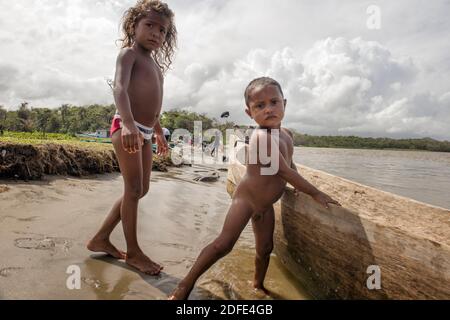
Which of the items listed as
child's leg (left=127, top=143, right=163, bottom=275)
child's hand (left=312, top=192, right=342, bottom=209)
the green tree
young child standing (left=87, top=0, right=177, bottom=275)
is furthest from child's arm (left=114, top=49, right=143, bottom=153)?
the green tree

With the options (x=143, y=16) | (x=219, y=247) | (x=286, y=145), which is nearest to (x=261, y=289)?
(x=219, y=247)

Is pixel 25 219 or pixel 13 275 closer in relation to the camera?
pixel 13 275

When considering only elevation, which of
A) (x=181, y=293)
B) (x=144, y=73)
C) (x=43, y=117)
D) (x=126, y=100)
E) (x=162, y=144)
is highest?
(x=43, y=117)

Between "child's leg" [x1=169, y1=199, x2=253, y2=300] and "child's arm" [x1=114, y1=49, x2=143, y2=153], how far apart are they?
2.58 ft

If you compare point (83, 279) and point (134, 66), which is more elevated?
point (134, 66)

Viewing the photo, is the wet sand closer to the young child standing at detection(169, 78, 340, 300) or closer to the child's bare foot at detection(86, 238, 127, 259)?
the child's bare foot at detection(86, 238, 127, 259)

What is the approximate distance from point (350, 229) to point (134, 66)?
195 centimetres

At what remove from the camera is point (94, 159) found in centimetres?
618

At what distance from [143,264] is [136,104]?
1228 mm

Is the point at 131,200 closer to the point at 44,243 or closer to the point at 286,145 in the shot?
the point at 44,243

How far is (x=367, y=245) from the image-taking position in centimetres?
177

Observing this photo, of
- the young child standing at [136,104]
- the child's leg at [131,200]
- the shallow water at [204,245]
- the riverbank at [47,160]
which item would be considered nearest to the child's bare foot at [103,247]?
the young child standing at [136,104]
